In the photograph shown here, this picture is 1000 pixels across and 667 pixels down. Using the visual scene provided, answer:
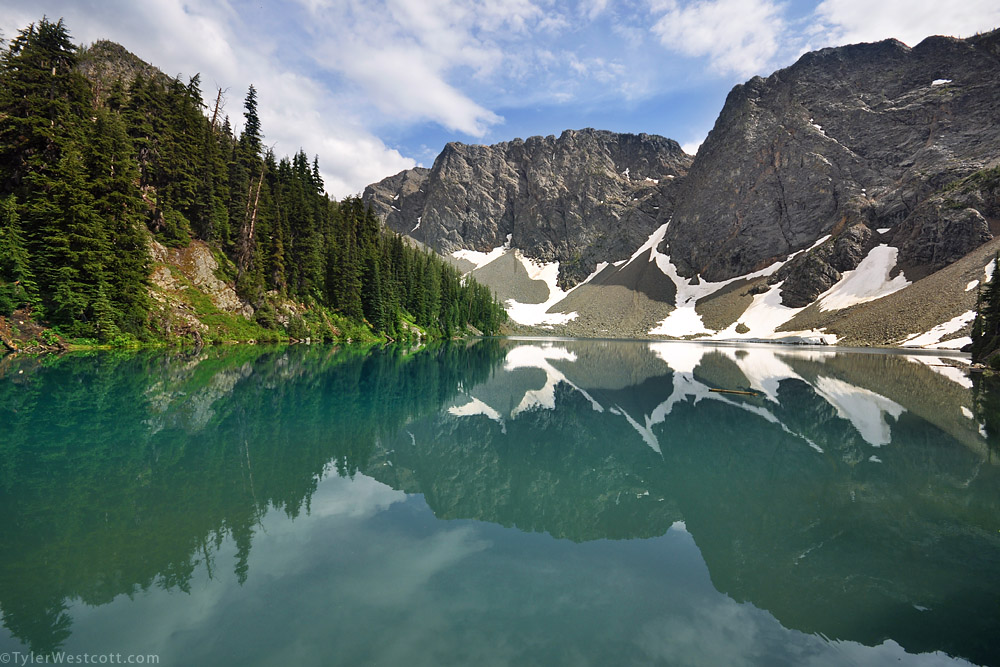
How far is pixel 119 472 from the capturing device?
323 inches

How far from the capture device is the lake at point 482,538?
428cm

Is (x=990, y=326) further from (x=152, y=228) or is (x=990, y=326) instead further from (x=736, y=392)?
(x=152, y=228)

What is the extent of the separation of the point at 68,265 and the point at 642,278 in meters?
156

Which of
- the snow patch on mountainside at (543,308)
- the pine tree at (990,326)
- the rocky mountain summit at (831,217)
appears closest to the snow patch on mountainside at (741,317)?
the rocky mountain summit at (831,217)

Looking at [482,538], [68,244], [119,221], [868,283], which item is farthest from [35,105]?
[868,283]

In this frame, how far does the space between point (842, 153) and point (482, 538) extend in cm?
17045

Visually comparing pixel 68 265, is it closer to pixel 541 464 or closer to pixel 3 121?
pixel 3 121

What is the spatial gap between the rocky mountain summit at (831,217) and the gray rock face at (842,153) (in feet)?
1.37

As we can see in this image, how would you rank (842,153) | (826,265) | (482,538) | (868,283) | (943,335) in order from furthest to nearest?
(842,153) → (826,265) → (868,283) → (943,335) → (482,538)

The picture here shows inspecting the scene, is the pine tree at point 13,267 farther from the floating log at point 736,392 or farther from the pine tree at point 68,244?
the floating log at point 736,392

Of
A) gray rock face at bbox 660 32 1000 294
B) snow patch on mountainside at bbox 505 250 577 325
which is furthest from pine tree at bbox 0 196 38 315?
gray rock face at bbox 660 32 1000 294

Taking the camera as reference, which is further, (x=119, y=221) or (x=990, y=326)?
(x=990, y=326)

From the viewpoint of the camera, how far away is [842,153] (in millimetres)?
128625

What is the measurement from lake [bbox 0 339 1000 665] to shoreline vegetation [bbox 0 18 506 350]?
56.9ft
